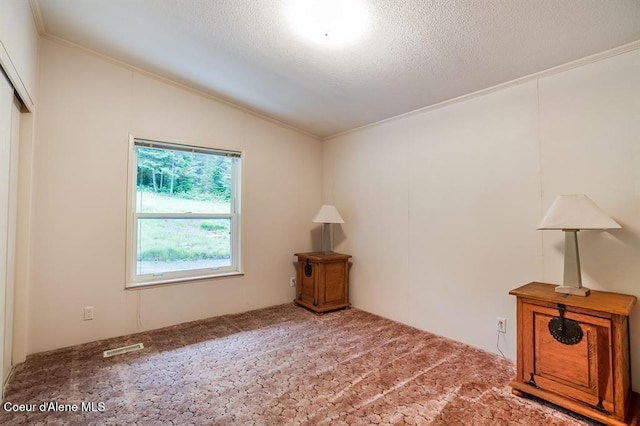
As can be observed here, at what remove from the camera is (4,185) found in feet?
6.30

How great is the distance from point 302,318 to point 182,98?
108 inches

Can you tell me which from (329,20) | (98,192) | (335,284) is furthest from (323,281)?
(329,20)

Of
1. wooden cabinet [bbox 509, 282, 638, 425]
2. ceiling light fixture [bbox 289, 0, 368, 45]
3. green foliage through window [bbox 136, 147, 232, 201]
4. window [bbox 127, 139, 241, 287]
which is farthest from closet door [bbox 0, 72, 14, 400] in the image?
wooden cabinet [bbox 509, 282, 638, 425]

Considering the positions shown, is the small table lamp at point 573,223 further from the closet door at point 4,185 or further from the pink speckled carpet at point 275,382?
the closet door at point 4,185

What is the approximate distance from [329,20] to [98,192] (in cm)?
252

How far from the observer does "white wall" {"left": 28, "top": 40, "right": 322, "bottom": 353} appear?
266 centimetres

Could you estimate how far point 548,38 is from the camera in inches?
78.2

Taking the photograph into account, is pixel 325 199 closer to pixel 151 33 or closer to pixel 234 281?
pixel 234 281

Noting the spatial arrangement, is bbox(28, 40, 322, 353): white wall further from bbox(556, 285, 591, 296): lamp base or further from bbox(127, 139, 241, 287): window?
bbox(556, 285, 591, 296): lamp base

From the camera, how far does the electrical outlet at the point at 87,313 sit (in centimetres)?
281

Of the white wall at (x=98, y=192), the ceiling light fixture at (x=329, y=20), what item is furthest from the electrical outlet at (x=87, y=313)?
the ceiling light fixture at (x=329, y=20)

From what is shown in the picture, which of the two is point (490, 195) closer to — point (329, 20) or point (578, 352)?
point (578, 352)

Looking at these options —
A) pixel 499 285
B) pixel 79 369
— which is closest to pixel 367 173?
pixel 499 285

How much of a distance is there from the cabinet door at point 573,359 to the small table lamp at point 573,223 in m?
0.25
